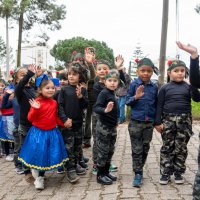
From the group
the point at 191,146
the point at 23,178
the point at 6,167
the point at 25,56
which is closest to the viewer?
the point at 23,178

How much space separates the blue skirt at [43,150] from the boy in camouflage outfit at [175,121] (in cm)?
135

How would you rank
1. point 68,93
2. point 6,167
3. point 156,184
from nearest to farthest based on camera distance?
point 156,184 → point 68,93 → point 6,167

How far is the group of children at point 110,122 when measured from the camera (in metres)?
4.52

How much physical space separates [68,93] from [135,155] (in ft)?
4.14

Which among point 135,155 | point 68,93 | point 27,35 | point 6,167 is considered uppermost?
point 27,35

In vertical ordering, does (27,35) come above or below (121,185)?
above

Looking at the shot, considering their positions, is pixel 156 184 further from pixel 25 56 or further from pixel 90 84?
pixel 25 56

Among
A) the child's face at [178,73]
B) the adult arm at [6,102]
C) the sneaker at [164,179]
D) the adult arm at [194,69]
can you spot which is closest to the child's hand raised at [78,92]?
the child's face at [178,73]

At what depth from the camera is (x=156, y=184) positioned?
455 cm

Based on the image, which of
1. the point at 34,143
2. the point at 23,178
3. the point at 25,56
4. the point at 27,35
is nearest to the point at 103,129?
the point at 34,143

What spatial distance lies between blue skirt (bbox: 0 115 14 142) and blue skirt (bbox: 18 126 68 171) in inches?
80.2

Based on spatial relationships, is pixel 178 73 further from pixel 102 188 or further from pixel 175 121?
pixel 102 188

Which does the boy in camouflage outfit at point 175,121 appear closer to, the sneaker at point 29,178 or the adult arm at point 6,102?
the sneaker at point 29,178

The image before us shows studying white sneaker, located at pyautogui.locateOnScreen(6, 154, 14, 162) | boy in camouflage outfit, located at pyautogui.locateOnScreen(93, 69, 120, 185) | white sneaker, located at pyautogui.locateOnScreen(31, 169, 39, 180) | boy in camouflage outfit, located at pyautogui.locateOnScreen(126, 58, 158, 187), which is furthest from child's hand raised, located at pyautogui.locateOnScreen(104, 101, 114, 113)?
white sneaker, located at pyautogui.locateOnScreen(6, 154, 14, 162)
